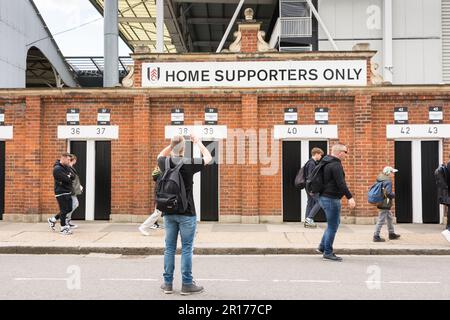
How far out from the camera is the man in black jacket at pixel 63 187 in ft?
33.6

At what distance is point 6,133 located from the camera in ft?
40.9

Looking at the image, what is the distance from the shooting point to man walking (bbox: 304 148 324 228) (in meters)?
10.9

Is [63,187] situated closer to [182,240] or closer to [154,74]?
[154,74]

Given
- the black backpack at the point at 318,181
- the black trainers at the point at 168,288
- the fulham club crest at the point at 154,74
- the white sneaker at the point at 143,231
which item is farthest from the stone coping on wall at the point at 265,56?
the black trainers at the point at 168,288

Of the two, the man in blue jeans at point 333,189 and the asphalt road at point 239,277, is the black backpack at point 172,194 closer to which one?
the asphalt road at point 239,277

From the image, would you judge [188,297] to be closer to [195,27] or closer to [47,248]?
[47,248]

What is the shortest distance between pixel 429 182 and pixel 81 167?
9058 millimetres

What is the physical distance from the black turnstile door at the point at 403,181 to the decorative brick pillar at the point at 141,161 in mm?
6407

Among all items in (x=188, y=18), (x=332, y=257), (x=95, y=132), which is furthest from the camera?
(x=188, y=18)

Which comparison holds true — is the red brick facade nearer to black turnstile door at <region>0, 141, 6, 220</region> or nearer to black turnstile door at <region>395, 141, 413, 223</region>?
black turnstile door at <region>0, 141, 6, 220</region>

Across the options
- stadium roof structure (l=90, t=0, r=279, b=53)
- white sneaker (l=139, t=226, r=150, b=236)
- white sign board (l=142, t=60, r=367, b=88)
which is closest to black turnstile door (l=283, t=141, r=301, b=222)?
white sign board (l=142, t=60, r=367, b=88)


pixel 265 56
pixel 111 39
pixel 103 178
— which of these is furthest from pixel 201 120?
pixel 111 39

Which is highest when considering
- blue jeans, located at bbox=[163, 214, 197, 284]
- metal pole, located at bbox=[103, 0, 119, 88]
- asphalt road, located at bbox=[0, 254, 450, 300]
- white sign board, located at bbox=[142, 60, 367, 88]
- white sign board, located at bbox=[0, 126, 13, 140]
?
metal pole, located at bbox=[103, 0, 119, 88]

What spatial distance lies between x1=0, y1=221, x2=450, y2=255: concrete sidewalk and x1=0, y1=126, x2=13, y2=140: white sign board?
93.6 inches
